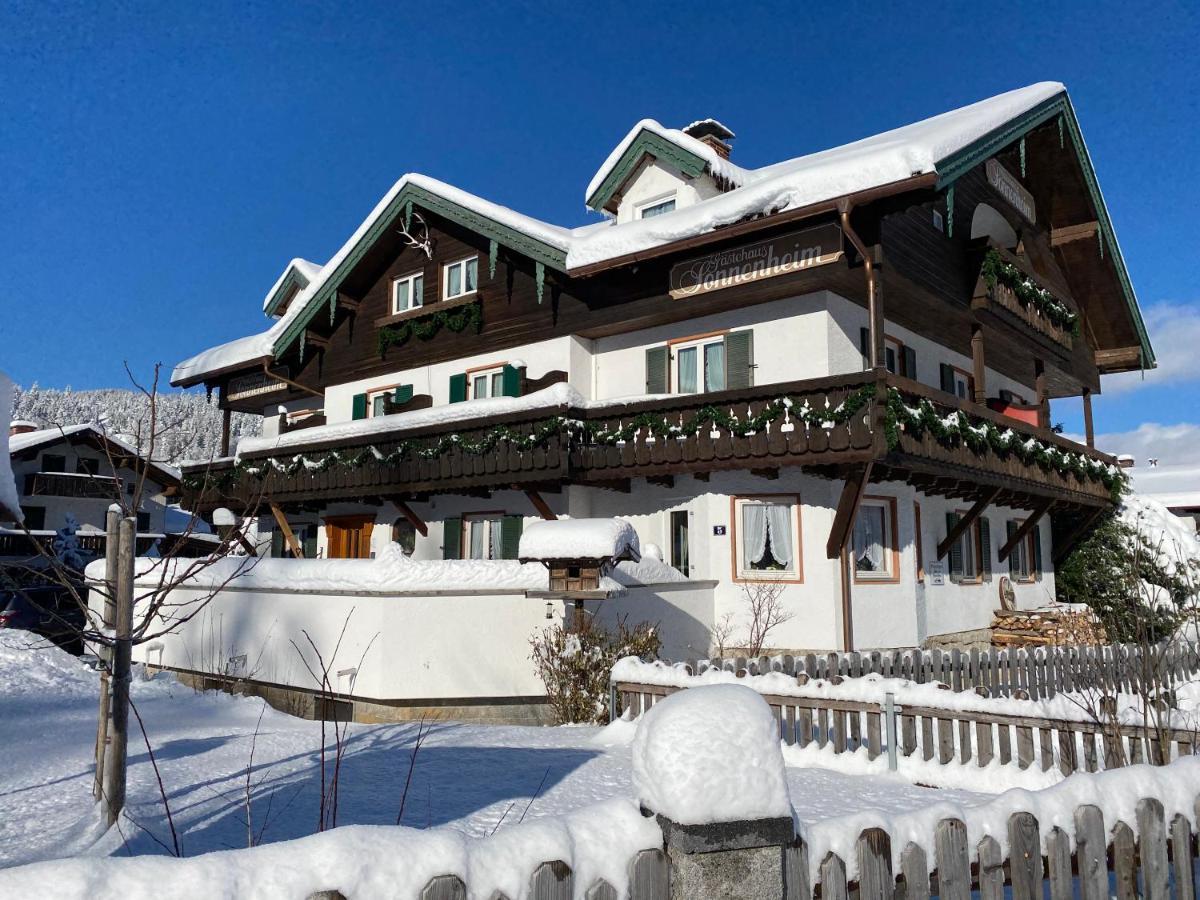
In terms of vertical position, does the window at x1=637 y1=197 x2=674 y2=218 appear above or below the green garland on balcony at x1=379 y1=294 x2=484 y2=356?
above

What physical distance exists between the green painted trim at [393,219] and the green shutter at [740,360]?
3.65 metres

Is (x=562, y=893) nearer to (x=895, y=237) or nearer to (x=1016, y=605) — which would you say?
(x=895, y=237)

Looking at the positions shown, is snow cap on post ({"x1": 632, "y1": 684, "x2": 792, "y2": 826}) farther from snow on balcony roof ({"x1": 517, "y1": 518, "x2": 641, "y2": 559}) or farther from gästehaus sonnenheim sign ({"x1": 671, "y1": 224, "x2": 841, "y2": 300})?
gästehaus sonnenheim sign ({"x1": 671, "y1": 224, "x2": 841, "y2": 300})

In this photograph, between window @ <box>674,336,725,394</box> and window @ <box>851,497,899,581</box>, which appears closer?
window @ <box>851,497,899,581</box>

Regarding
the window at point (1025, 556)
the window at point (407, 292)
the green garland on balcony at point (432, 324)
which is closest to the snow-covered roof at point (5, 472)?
the green garland on balcony at point (432, 324)

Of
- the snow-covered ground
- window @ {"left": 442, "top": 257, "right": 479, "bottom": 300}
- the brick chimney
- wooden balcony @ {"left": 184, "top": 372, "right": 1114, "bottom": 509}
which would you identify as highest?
the brick chimney

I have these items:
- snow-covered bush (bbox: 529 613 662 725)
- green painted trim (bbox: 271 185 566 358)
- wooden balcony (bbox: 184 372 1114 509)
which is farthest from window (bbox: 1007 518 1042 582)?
snow-covered bush (bbox: 529 613 662 725)

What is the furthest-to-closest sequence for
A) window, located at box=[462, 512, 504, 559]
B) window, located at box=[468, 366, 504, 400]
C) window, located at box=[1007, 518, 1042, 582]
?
window, located at box=[1007, 518, 1042, 582]
window, located at box=[468, 366, 504, 400]
window, located at box=[462, 512, 504, 559]

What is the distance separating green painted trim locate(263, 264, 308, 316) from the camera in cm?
2919

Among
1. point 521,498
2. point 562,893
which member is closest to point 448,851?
point 562,893

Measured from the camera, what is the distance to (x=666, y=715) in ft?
10.4

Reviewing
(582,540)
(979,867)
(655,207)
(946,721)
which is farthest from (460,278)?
(979,867)

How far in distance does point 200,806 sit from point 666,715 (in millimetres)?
5072

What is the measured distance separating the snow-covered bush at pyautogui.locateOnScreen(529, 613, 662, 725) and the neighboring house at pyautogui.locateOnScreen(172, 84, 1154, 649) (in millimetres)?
4387
